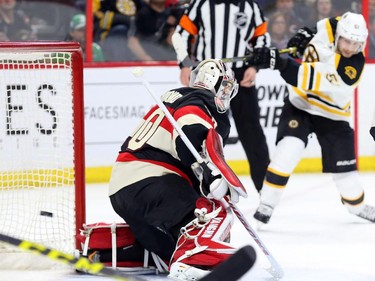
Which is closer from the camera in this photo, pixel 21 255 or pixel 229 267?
pixel 229 267

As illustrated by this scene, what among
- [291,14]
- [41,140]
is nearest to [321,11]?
[291,14]

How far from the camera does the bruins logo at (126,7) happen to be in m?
6.09

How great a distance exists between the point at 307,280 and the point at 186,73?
182 centimetres

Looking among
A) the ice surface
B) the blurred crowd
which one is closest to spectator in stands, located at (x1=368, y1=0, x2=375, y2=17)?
the blurred crowd

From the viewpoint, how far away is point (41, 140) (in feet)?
13.5

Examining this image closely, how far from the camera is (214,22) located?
526 cm

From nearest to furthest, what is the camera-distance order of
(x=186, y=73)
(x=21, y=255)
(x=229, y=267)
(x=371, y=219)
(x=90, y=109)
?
(x=229, y=267)
(x=21, y=255)
(x=371, y=219)
(x=186, y=73)
(x=90, y=109)

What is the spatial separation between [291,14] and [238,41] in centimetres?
124

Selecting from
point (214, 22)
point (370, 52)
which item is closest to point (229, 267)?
point (214, 22)

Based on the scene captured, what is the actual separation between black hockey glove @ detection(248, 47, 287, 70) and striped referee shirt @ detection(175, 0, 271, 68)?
749 mm

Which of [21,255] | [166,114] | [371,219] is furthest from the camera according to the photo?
[371,219]

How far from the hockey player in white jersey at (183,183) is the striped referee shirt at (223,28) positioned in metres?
1.63

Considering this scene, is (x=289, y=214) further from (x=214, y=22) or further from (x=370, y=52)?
(x=370, y=52)

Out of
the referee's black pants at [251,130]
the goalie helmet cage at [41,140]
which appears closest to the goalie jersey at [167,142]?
the goalie helmet cage at [41,140]
